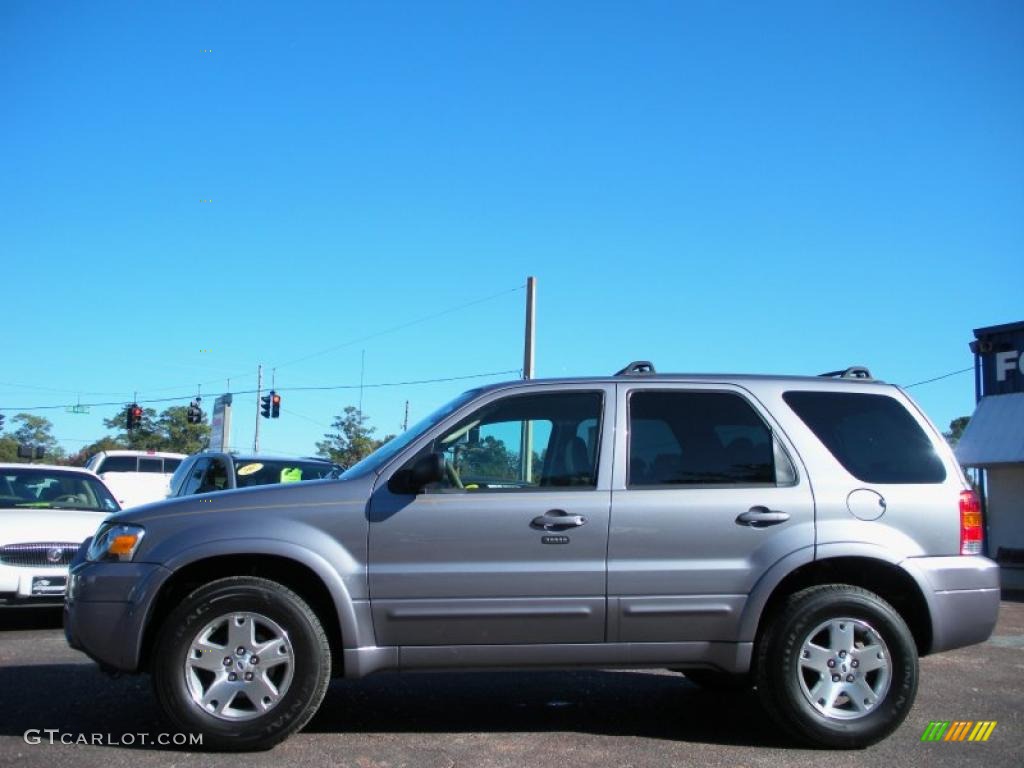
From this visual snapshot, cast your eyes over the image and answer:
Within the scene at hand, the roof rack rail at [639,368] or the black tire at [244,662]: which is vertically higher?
the roof rack rail at [639,368]

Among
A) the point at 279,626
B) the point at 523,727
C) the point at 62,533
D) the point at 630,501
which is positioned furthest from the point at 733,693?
the point at 62,533

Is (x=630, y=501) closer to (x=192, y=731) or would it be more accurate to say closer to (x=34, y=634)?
(x=192, y=731)

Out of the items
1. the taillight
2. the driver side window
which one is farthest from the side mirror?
the taillight

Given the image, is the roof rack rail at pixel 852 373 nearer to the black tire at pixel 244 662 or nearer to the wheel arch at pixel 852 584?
the wheel arch at pixel 852 584

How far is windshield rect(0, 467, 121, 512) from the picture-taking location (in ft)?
31.9

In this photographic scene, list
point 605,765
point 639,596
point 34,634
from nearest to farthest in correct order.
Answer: point 605,765 < point 639,596 < point 34,634

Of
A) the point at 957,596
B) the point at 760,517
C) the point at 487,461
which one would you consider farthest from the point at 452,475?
the point at 957,596

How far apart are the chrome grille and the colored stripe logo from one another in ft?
22.4

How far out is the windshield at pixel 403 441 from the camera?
5172mm

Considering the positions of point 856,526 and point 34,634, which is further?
point 34,634

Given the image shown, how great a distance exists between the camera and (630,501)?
507cm

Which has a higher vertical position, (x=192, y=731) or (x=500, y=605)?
(x=500, y=605)

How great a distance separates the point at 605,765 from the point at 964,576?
7.00ft

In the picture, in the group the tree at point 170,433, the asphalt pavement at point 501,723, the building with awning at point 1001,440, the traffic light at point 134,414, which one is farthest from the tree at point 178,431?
the asphalt pavement at point 501,723
